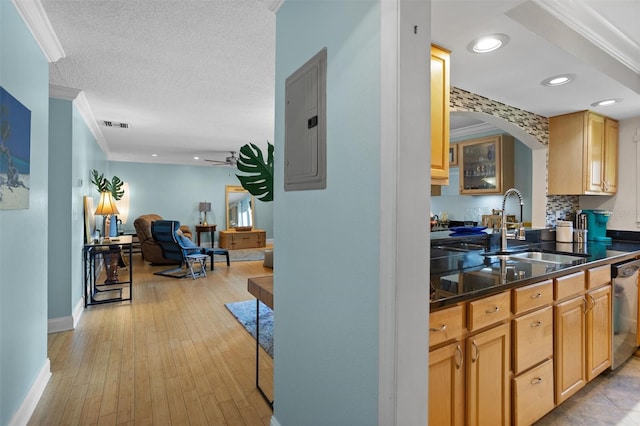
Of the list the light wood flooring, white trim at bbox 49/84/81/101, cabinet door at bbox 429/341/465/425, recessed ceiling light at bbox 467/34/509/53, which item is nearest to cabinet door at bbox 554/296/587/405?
cabinet door at bbox 429/341/465/425

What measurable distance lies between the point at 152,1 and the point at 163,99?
1987 millimetres

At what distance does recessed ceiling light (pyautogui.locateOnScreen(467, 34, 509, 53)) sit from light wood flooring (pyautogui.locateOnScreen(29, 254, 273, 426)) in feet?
8.18

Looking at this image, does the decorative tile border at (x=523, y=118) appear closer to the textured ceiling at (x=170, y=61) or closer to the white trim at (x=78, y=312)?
the textured ceiling at (x=170, y=61)

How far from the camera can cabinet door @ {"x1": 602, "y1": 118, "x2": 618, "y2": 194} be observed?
3357mm

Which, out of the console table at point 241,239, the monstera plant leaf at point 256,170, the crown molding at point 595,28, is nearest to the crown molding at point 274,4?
the monstera plant leaf at point 256,170

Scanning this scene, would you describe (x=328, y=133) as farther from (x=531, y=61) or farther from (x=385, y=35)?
(x=531, y=61)

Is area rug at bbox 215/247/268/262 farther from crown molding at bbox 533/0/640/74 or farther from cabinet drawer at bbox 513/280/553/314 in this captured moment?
crown molding at bbox 533/0/640/74

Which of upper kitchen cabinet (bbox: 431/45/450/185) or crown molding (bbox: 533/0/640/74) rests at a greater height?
crown molding (bbox: 533/0/640/74)

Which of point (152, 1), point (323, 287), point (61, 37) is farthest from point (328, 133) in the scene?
point (61, 37)

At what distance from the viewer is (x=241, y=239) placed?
9305mm

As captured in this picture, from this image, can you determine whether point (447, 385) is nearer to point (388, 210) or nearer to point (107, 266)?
point (388, 210)

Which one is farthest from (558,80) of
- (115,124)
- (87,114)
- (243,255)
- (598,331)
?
(243,255)

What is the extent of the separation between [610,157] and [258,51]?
3.67 meters

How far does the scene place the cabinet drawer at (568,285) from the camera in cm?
186
